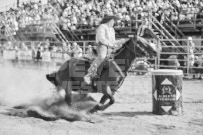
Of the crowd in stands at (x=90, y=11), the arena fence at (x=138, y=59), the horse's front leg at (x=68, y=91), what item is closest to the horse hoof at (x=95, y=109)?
the horse's front leg at (x=68, y=91)

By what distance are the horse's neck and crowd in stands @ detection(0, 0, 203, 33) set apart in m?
9.89

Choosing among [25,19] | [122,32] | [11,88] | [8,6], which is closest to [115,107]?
[11,88]

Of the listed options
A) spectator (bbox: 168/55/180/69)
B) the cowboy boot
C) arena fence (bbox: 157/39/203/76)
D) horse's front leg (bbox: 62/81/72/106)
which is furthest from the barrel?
spectator (bbox: 168/55/180/69)

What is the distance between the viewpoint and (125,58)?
267 inches

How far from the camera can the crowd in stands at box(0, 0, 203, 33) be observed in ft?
55.7

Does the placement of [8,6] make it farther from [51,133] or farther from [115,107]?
[51,133]

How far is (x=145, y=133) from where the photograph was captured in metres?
5.33

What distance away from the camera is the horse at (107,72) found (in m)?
6.65

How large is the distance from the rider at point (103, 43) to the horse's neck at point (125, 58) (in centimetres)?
18

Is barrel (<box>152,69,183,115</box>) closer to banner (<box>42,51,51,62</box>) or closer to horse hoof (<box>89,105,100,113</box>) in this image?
horse hoof (<box>89,105,100,113</box>)

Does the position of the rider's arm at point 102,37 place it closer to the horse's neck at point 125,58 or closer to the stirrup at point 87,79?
the horse's neck at point 125,58

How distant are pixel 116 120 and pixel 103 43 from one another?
1451 millimetres

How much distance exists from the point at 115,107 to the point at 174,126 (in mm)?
2356

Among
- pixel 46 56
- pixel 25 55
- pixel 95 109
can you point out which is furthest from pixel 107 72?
pixel 25 55
